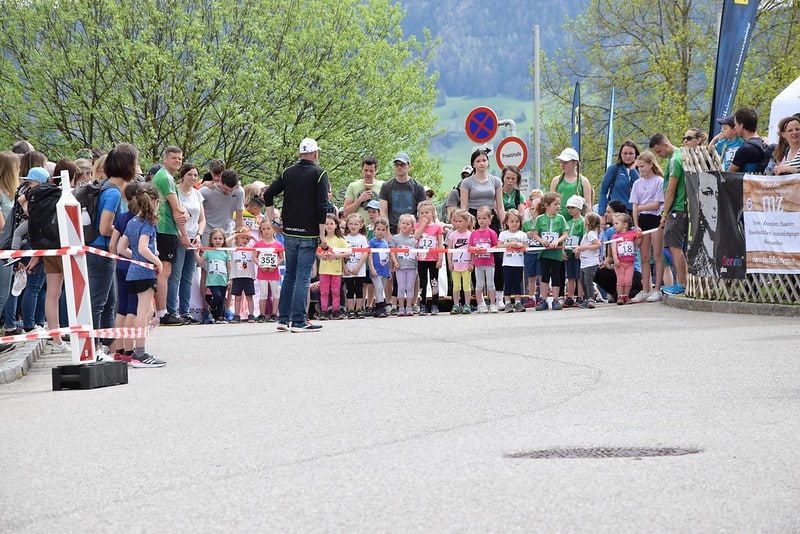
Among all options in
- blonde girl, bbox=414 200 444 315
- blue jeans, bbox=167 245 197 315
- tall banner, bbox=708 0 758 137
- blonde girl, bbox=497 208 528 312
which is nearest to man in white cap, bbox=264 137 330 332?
blue jeans, bbox=167 245 197 315

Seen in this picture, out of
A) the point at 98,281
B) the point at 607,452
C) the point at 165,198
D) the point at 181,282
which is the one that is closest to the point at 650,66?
the point at 181,282

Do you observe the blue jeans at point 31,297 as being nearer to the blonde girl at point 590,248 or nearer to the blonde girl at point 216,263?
the blonde girl at point 216,263

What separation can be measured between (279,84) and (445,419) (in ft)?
125

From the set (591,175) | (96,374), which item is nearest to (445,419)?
(96,374)

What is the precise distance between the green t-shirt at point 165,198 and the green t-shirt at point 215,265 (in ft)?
10.3

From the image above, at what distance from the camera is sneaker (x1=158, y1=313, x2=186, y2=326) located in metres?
17.6

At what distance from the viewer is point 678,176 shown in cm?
1789

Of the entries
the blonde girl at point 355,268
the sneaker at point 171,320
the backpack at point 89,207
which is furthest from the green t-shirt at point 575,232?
the backpack at point 89,207

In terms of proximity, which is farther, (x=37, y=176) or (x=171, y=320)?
(x=171, y=320)

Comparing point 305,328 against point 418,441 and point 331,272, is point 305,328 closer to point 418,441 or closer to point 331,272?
point 331,272

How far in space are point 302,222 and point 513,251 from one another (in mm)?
4505

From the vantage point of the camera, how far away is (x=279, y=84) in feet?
146

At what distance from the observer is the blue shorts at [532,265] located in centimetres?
1919

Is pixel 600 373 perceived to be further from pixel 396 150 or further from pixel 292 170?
pixel 396 150
